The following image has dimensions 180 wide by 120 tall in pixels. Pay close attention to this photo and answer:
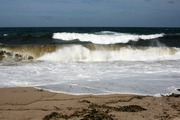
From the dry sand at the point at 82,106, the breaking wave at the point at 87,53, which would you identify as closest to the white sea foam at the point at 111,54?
the breaking wave at the point at 87,53

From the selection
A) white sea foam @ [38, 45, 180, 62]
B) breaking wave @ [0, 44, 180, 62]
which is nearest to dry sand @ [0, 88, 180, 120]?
white sea foam @ [38, 45, 180, 62]

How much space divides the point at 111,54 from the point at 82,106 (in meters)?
12.1

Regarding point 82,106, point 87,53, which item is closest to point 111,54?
point 87,53

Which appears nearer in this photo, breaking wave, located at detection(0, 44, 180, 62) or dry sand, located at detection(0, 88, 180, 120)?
dry sand, located at detection(0, 88, 180, 120)

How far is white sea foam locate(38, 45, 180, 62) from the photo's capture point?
1736 cm

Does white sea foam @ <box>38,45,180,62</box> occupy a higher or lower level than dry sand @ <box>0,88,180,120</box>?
higher

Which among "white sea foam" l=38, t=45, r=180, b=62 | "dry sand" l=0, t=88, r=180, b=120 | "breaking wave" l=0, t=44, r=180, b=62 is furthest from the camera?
"breaking wave" l=0, t=44, r=180, b=62

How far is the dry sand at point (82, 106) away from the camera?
5.70 meters

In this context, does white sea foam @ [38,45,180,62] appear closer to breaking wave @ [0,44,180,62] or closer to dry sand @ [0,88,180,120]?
breaking wave @ [0,44,180,62]

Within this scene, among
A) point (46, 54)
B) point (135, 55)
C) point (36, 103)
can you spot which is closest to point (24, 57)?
point (46, 54)

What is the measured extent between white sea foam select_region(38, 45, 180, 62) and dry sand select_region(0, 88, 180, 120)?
934cm

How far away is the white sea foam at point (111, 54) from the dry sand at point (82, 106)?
9.34 meters

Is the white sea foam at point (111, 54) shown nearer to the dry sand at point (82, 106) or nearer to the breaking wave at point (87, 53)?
the breaking wave at point (87, 53)

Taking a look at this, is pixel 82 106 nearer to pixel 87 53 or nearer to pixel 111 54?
pixel 87 53
